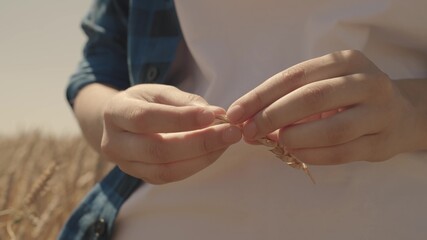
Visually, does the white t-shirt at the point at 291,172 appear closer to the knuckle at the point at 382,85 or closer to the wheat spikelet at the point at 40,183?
the knuckle at the point at 382,85

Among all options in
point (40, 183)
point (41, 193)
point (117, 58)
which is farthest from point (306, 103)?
point (41, 193)

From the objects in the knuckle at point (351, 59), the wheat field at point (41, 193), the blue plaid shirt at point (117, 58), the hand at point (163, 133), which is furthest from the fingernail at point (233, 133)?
the wheat field at point (41, 193)

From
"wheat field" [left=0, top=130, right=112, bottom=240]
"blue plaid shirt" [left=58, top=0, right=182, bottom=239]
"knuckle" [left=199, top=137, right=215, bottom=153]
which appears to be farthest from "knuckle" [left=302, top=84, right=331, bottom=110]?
"wheat field" [left=0, top=130, right=112, bottom=240]

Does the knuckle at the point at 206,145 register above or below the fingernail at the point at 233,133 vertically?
below

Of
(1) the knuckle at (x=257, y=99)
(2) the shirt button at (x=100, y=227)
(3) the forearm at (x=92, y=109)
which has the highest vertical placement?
(1) the knuckle at (x=257, y=99)

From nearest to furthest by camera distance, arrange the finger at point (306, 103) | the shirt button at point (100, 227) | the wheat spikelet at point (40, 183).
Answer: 1. the finger at point (306, 103)
2. the shirt button at point (100, 227)
3. the wheat spikelet at point (40, 183)

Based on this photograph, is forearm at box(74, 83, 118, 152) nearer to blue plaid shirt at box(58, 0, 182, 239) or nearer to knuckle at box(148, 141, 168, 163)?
blue plaid shirt at box(58, 0, 182, 239)

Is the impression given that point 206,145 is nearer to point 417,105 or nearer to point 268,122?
point 268,122
